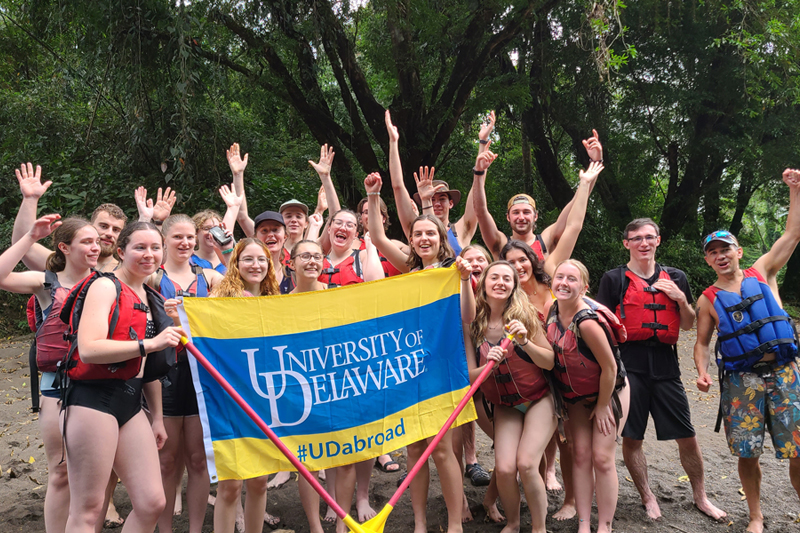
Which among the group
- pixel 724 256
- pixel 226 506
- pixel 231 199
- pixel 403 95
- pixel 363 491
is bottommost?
pixel 363 491

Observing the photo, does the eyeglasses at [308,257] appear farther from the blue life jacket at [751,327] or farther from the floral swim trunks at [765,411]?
the floral swim trunks at [765,411]

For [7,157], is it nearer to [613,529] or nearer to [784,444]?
[613,529]

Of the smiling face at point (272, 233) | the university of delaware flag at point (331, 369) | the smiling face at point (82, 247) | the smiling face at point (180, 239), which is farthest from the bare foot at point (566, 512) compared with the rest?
the smiling face at point (82, 247)

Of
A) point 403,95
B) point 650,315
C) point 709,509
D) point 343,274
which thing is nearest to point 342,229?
point 343,274

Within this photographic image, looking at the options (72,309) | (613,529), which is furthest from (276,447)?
(613,529)

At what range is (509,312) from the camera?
4.18 meters

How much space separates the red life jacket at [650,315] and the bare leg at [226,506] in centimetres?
319

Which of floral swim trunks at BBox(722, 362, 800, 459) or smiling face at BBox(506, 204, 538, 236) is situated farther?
smiling face at BBox(506, 204, 538, 236)

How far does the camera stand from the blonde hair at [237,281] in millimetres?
4109

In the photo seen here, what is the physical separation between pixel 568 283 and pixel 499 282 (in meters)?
0.49

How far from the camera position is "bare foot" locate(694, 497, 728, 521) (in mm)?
4759

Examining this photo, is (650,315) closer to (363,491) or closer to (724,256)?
(724,256)

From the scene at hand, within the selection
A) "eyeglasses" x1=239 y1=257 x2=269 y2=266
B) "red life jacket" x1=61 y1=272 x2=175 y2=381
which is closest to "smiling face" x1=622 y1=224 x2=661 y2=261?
"eyeglasses" x1=239 y1=257 x2=269 y2=266

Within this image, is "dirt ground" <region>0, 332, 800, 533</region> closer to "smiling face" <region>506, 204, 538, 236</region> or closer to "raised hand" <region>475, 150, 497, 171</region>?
"smiling face" <region>506, 204, 538, 236</region>
